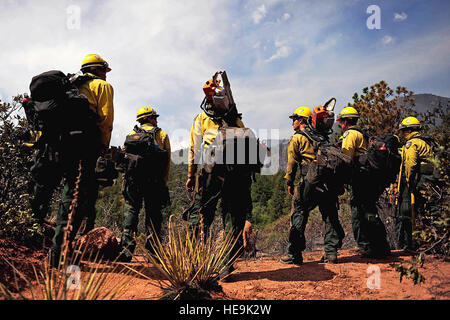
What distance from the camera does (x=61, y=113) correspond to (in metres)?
3.04

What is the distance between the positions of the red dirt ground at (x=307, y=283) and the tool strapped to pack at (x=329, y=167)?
122 cm

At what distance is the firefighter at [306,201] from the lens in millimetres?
4441

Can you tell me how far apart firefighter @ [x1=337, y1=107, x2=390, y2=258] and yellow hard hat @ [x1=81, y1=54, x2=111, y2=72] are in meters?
3.75

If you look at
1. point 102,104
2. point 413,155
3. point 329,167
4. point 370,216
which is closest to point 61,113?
point 102,104

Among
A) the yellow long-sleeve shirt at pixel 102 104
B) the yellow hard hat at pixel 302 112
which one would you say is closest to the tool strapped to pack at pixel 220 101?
the yellow long-sleeve shirt at pixel 102 104

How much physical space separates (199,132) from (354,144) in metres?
2.60

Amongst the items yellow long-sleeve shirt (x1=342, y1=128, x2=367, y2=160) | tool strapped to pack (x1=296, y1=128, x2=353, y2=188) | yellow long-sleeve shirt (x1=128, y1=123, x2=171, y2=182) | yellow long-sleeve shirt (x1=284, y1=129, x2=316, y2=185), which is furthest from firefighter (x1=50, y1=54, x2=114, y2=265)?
yellow long-sleeve shirt (x1=342, y1=128, x2=367, y2=160)

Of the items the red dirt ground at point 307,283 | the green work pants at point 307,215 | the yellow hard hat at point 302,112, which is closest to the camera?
the red dirt ground at point 307,283

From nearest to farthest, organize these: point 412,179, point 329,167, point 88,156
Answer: point 88,156 < point 329,167 < point 412,179

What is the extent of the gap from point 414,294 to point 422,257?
439 millimetres

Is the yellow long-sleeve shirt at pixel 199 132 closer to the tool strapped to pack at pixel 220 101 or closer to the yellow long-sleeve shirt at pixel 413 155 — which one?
the tool strapped to pack at pixel 220 101

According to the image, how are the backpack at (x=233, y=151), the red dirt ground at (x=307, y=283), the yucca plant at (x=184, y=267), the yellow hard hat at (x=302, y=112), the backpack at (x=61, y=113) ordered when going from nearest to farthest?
1. the yucca plant at (x=184, y=267)
2. the red dirt ground at (x=307, y=283)
3. the backpack at (x=61, y=113)
4. the backpack at (x=233, y=151)
5. the yellow hard hat at (x=302, y=112)

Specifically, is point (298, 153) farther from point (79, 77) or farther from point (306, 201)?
Result: point (79, 77)

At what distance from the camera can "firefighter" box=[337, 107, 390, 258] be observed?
4.62 meters
